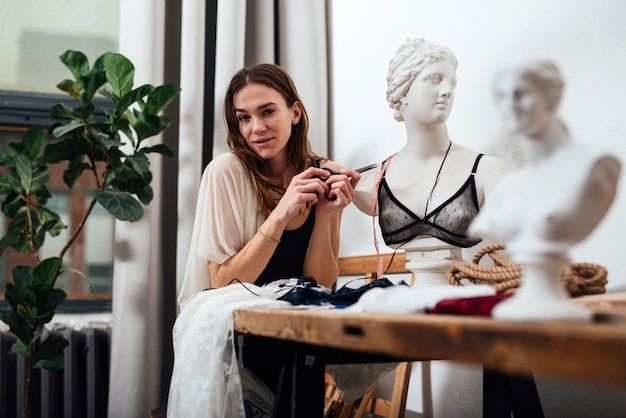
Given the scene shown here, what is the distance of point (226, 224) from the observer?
5.90ft

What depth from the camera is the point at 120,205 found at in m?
2.20

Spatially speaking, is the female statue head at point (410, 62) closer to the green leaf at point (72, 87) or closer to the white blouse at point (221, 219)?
the white blouse at point (221, 219)

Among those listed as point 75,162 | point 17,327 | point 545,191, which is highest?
point 75,162

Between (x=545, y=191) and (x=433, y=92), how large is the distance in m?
0.94

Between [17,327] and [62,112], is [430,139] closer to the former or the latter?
[62,112]

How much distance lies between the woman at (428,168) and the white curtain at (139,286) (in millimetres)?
1098

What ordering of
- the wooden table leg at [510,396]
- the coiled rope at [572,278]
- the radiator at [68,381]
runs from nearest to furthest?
the coiled rope at [572,278], the wooden table leg at [510,396], the radiator at [68,381]

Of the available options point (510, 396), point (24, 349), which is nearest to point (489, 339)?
point (510, 396)

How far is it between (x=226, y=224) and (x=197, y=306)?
0.39 meters

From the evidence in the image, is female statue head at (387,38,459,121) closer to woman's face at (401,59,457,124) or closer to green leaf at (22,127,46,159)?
woman's face at (401,59,457,124)

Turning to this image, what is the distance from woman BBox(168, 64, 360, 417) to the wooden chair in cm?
21

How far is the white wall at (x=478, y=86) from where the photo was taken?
1.37 m

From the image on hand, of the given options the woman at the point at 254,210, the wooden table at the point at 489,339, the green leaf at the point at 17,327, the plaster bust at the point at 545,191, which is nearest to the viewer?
the wooden table at the point at 489,339

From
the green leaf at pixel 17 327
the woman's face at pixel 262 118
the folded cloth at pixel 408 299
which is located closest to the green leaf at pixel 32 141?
the green leaf at pixel 17 327
